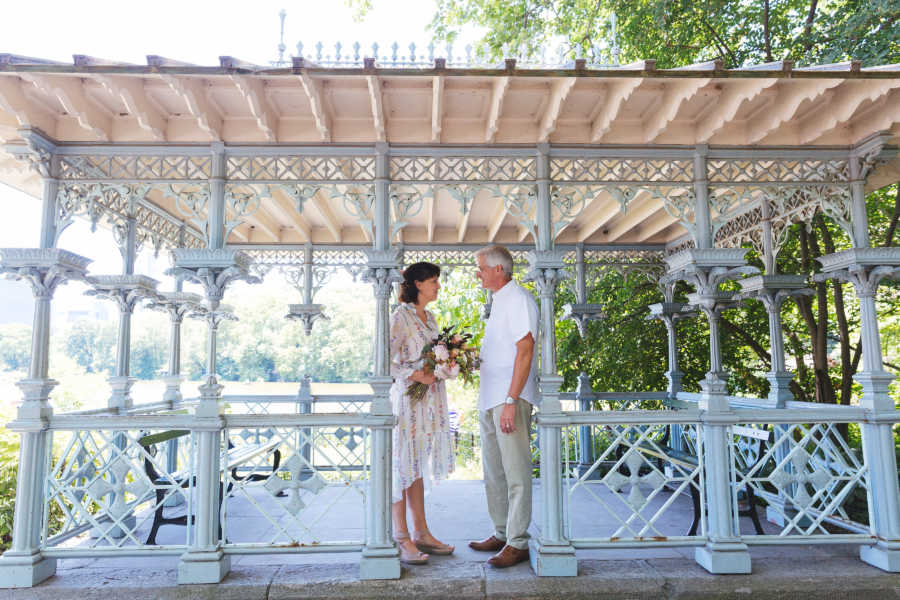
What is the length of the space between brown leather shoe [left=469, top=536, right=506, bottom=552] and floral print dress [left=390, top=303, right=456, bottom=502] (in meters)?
0.67

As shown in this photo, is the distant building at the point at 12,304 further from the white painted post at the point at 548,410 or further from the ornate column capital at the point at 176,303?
the white painted post at the point at 548,410

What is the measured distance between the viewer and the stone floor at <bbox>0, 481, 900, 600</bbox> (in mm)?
3656

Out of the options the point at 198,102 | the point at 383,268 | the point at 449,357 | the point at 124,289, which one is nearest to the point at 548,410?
the point at 449,357

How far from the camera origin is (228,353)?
36906 mm

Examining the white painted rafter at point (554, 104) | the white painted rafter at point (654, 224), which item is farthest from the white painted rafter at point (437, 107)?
the white painted rafter at point (654, 224)

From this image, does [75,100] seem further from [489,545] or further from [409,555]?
[489,545]

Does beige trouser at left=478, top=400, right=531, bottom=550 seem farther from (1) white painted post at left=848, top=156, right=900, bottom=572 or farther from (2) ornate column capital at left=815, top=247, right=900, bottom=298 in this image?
(2) ornate column capital at left=815, top=247, right=900, bottom=298

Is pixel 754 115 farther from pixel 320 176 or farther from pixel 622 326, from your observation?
pixel 622 326

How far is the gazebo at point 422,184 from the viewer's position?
3.87 m

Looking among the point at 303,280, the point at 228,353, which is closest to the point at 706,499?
the point at 303,280

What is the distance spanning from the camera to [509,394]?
3.68m

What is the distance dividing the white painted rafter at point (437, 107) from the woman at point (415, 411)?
115cm

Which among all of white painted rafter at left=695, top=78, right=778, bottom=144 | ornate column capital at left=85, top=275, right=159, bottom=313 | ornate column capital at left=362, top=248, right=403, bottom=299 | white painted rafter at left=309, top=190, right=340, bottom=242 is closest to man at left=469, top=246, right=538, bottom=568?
ornate column capital at left=362, top=248, right=403, bottom=299

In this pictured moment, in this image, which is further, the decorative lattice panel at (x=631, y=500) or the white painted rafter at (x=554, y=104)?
the decorative lattice panel at (x=631, y=500)
